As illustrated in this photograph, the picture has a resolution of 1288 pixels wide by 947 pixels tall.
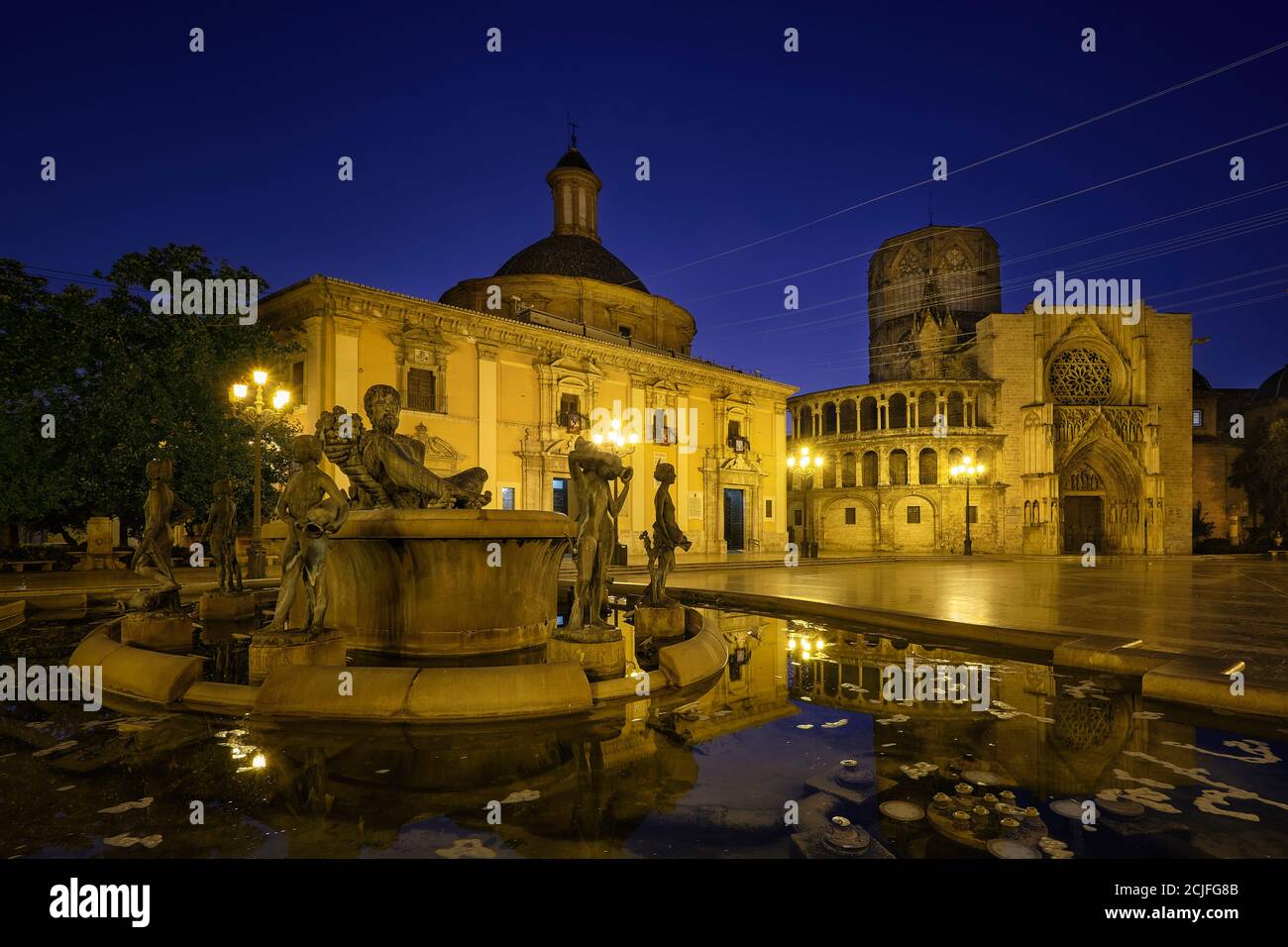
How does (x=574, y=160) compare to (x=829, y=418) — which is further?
(x=829, y=418)

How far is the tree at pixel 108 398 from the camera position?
611 inches

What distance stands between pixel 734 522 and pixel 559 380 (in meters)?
12.5

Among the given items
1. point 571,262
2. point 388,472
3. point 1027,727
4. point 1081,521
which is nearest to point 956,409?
point 1081,521

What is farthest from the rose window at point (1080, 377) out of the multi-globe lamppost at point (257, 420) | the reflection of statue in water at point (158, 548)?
the reflection of statue in water at point (158, 548)

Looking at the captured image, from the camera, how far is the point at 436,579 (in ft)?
18.5

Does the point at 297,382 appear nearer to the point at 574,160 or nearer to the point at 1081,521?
the point at 574,160

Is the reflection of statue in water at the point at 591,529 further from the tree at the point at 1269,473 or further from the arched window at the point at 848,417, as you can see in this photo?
the tree at the point at 1269,473

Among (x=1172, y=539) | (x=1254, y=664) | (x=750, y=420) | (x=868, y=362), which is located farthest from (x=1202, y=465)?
(x=1254, y=664)

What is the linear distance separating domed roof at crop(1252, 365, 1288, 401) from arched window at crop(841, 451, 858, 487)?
3556 centimetres

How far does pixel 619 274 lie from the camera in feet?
113

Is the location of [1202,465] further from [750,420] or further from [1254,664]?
[1254,664]

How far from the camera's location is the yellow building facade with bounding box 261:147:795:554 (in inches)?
829

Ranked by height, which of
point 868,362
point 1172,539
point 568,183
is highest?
point 568,183
